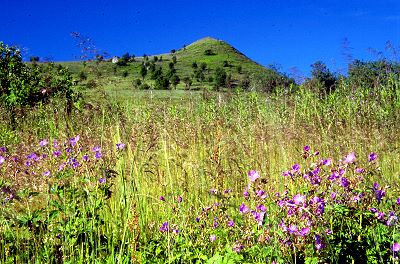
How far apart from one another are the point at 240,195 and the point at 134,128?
3.95 feet

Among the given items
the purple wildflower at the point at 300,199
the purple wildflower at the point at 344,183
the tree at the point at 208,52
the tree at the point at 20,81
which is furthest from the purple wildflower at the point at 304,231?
the tree at the point at 208,52

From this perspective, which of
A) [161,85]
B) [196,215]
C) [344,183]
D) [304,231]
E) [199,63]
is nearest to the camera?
[304,231]

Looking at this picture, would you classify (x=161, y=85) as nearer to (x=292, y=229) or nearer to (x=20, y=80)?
(x=20, y=80)

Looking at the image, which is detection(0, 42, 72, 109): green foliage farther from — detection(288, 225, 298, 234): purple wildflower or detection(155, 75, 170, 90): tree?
detection(288, 225, 298, 234): purple wildflower

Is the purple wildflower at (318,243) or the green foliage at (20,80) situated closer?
the purple wildflower at (318,243)

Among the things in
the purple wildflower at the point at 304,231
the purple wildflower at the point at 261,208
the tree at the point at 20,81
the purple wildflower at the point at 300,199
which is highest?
the tree at the point at 20,81

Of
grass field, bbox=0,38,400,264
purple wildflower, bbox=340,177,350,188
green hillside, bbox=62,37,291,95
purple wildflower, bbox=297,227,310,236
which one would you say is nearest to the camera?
purple wildflower, bbox=297,227,310,236

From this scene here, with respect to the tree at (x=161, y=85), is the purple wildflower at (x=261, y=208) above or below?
below

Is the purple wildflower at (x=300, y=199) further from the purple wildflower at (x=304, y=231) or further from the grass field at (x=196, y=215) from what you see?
the purple wildflower at (x=304, y=231)

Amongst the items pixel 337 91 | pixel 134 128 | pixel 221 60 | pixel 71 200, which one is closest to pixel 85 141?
pixel 134 128

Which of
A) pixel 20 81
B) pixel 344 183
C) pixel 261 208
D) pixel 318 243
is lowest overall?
pixel 318 243

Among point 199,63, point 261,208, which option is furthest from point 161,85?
point 199,63

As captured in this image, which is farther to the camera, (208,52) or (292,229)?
(208,52)

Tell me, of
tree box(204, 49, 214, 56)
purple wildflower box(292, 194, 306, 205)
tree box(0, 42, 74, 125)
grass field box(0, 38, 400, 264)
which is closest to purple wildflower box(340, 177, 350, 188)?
grass field box(0, 38, 400, 264)
